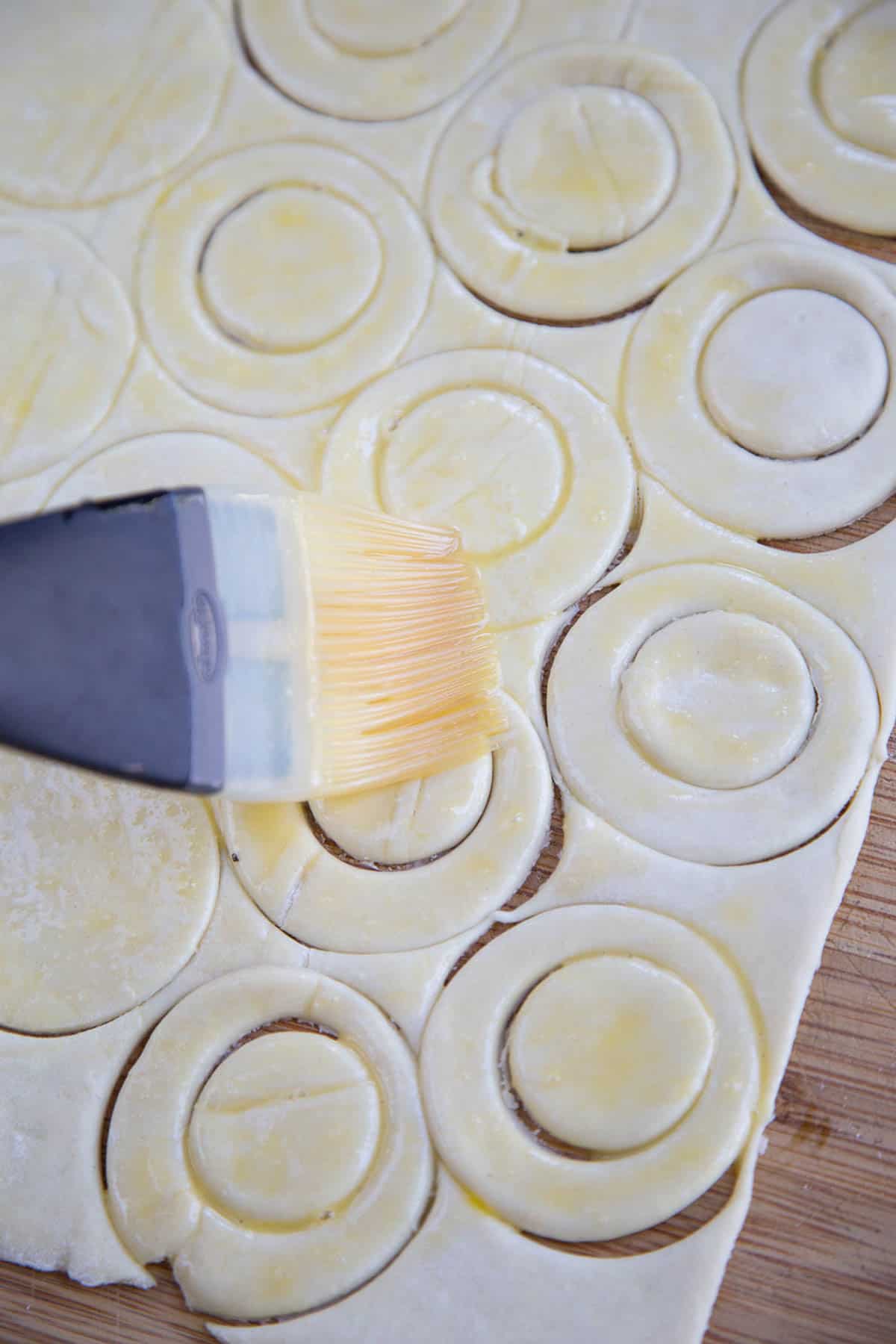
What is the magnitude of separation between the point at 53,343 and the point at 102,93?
293 mm

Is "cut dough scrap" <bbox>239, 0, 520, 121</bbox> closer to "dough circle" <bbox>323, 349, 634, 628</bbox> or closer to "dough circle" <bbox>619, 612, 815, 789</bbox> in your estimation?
"dough circle" <bbox>323, 349, 634, 628</bbox>

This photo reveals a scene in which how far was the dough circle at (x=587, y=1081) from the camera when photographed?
2.89ft

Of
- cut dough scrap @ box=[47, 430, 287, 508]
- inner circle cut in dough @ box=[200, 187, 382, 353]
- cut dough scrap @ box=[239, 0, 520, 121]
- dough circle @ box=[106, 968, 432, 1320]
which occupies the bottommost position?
dough circle @ box=[106, 968, 432, 1320]

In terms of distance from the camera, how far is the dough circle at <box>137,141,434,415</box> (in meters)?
1.12

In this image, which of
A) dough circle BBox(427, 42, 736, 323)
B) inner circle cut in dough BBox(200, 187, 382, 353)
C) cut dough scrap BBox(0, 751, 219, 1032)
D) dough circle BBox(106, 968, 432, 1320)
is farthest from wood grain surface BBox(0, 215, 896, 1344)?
inner circle cut in dough BBox(200, 187, 382, 353)

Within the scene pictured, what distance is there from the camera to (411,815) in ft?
3.20

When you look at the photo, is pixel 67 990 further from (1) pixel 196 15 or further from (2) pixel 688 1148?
(1) pixel 196 15

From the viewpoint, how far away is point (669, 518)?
1.05 meters

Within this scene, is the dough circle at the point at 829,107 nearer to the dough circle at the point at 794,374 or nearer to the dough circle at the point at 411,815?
the dough circle at the point at 794,374

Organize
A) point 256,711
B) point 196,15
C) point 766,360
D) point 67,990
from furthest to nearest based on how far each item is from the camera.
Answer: point 196,15, point 766,360, point 67,990, point 256,711

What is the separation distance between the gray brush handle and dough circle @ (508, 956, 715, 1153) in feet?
1.05

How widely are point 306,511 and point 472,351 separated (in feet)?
0.96

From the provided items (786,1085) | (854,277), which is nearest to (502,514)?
(854,277)

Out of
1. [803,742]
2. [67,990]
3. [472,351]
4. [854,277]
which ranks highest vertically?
[854,277]
